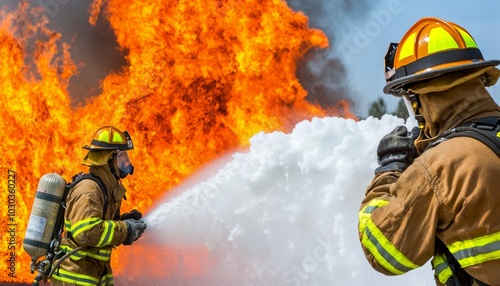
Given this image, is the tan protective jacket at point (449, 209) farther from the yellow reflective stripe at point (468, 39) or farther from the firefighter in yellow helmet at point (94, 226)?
the firefighter in yellow helmet at point (94, 226)

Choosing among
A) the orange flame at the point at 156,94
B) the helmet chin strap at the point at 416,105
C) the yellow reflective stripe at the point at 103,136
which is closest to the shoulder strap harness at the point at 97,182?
the yellow reflective stripe at the point at 103,136

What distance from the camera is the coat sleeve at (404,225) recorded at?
1.79 meters

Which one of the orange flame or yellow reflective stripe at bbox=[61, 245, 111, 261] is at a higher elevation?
the orange flame

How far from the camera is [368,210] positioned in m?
2.00

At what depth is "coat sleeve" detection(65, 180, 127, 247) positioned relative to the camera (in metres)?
4.79

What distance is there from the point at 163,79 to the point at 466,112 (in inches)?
498

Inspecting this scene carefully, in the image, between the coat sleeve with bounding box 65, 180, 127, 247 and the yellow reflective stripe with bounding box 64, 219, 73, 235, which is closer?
the coat sleeve with bounding box 65, 180, 127, 247

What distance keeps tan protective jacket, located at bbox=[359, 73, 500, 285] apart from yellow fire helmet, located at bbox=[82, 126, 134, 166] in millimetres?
3992

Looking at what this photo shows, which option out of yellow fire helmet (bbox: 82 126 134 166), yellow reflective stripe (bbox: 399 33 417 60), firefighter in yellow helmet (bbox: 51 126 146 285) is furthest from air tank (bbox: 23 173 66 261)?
yellow reflective stripe (bbox: 399 33 417 60)

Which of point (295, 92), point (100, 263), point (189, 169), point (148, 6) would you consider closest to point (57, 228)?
point (100, 263)

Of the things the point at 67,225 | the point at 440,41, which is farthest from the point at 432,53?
the point at 67,225

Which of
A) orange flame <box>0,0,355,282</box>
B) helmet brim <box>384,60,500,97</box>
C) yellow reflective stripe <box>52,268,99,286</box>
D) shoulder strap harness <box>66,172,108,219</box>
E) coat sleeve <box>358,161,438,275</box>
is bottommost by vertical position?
coat sleeve <box>358,161,438,275</box>

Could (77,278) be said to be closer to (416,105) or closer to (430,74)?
(416,105)

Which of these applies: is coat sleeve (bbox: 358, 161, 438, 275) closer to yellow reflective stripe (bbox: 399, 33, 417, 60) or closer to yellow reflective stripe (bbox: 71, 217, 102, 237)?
yellow reflective stripe (bbox: 399, 33, 417, 60)
